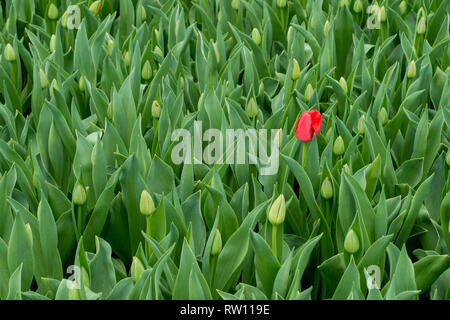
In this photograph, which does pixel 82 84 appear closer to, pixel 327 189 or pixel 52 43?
pixel 52 43

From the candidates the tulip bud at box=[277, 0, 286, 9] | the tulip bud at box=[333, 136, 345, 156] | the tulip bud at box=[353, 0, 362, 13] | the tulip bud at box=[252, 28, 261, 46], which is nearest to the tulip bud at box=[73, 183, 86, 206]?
the tulip bud at box=[333, 136, 345, 156]

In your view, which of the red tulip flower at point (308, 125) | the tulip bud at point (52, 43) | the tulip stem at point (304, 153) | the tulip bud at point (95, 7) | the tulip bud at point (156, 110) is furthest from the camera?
the tulip bud at point (95, 7)

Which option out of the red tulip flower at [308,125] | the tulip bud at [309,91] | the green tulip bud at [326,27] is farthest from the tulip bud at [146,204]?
the green tulip bud at [326,27]

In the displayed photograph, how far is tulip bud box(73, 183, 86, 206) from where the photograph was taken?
1689 millimetres

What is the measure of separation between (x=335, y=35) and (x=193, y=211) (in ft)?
3.48

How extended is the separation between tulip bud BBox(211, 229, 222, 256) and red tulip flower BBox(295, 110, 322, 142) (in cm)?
29

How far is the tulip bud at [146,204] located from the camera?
63.2 inches

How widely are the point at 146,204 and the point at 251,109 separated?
546 mm

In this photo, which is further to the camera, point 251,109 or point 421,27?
point 421,27

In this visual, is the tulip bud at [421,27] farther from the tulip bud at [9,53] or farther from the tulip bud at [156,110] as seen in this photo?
the tulip bud at [9,53]

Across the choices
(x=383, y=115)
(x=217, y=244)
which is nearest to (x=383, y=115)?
(x=383, y=115)

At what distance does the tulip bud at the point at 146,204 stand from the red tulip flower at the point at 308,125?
34cm

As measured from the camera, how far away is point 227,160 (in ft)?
5.94

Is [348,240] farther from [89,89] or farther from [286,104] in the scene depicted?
[89,89]
